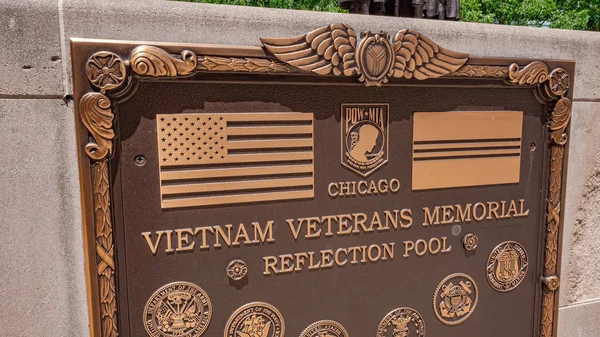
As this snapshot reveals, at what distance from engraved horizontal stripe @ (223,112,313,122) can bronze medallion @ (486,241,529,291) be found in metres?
1.36

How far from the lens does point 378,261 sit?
2340mm

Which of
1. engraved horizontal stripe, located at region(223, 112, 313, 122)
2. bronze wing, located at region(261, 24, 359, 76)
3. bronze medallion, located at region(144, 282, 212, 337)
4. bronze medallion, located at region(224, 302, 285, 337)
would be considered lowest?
bronze medallion, located at region(224, 302, 285, 337)

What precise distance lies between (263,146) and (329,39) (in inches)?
22.1

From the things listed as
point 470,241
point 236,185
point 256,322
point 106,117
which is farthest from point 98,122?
point 470,241

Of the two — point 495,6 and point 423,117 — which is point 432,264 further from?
point 495,6

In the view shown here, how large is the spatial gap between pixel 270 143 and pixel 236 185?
239 millimetres

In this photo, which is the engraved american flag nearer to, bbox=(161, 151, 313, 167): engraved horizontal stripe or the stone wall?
bbox=(161, 151, 313, 167): engraved horizontal stripe

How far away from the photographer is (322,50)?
205cm

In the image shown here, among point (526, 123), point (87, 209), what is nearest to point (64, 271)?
point (87, 209)

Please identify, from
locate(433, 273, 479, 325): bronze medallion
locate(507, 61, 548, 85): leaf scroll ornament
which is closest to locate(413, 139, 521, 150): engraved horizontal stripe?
locate(507, 61, 548, 85): leaf scroll ornament

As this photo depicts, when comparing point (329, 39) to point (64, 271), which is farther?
point (329, 39)

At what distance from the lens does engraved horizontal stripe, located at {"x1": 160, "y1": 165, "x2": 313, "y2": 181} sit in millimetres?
1938

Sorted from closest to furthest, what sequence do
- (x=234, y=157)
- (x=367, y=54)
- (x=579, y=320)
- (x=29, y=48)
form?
(x=29, y=48) < (x=234, y=157) < (x=367, y=54) < (x=579, y=320)

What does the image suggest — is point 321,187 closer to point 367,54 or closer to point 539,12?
point 367,54
